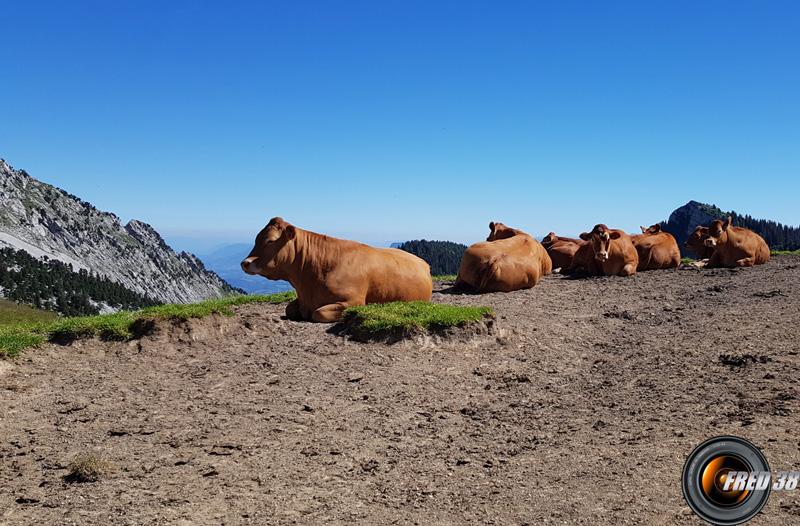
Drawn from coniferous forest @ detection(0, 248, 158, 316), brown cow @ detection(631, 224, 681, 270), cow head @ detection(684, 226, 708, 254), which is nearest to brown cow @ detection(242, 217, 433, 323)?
brown cow @ detection(631, 224, 681, 270)

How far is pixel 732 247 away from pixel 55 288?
604ft

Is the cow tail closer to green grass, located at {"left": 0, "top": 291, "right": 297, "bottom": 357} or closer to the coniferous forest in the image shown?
green grass, located at {"left": 0, "top": 291, "right": 297, "bottom": 357}

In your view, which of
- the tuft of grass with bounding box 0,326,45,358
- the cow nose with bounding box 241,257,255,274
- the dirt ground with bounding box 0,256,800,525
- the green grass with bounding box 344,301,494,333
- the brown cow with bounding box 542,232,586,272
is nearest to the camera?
the dirt ground with bounding box 0,256,800,525

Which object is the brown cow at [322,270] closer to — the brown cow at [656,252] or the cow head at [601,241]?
the cow head at [601,241]

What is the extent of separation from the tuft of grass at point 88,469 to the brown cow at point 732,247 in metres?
22.5

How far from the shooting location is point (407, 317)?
35.0 feet

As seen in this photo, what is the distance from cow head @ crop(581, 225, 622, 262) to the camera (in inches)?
822

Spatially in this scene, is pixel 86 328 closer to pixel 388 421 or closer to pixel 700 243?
pixel 388 421

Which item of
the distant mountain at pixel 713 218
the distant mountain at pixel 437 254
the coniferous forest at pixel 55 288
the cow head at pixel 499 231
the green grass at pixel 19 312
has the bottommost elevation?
the green grass at pixel 19 312

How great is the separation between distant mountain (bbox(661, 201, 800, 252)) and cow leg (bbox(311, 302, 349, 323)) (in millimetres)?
114166

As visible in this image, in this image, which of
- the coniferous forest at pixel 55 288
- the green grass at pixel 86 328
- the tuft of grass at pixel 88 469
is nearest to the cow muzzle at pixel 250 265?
the green grass at pixel 86 328

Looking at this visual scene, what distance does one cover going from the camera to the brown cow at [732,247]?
23000 mm

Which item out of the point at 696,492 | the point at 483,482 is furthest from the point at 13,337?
the point at 696,492

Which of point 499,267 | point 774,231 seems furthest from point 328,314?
point 774,231
